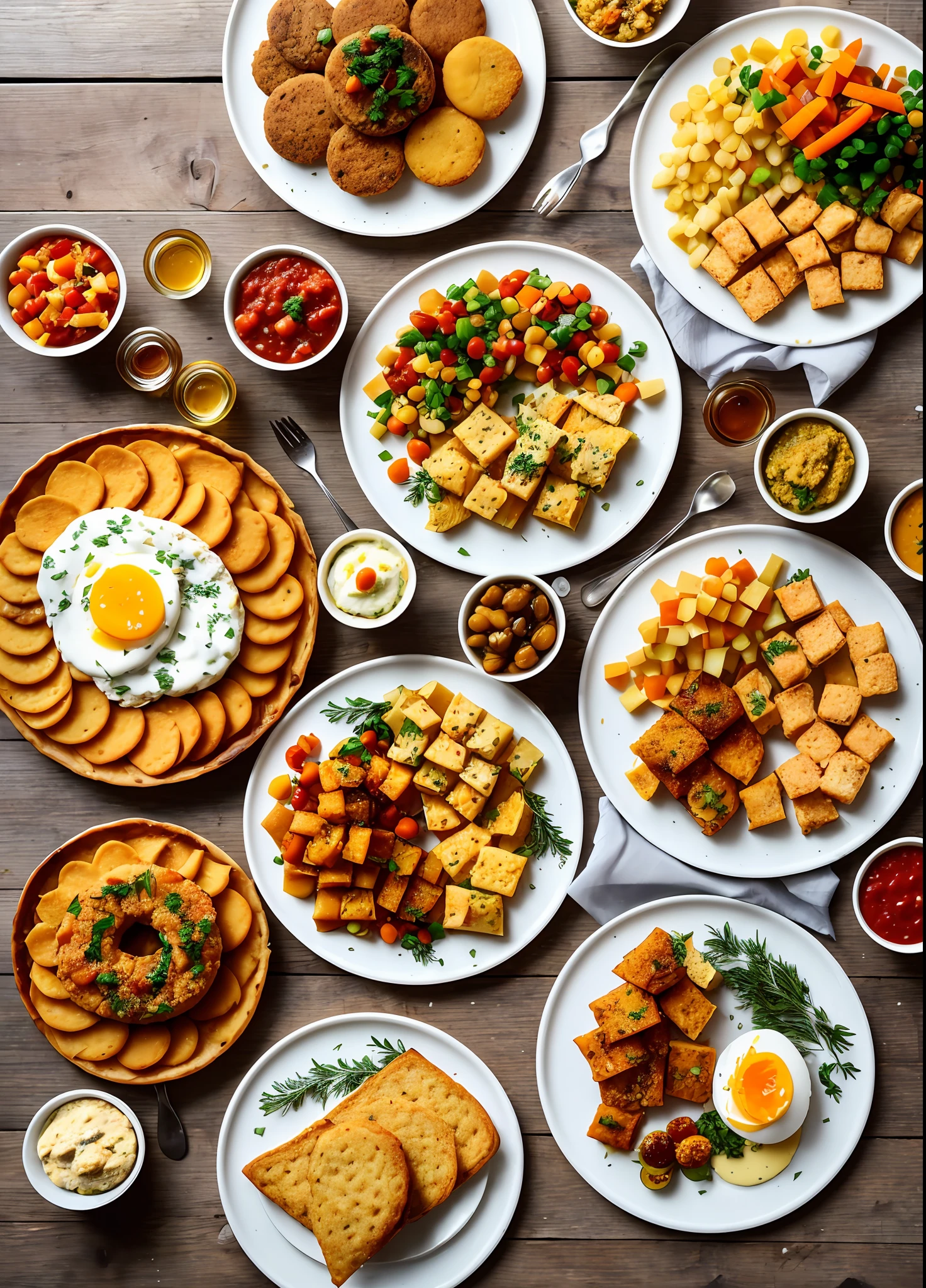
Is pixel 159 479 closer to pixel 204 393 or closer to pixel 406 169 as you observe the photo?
pixel 204 393

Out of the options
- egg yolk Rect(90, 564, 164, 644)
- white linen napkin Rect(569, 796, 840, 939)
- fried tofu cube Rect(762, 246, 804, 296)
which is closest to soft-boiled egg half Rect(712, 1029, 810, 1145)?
white linen napkin Rect(569, 796, 840, 939)

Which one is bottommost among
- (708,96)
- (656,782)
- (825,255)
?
(656,782)

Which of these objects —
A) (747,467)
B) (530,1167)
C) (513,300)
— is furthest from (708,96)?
(530,1167)

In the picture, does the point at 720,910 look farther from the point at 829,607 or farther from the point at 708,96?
the point at 708,96

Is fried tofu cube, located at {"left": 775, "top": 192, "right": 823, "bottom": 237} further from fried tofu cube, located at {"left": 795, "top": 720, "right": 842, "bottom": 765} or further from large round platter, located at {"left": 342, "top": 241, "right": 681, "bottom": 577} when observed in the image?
fried tofu cube, located at {"left": 795, "top": 720, "right": 842, "bottom": 765}

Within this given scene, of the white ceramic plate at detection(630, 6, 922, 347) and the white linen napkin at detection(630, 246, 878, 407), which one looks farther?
the white linen napkin at detection(630, 246, 878, 407)

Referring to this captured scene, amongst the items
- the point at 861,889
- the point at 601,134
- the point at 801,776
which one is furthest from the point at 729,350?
the point at 861,889
